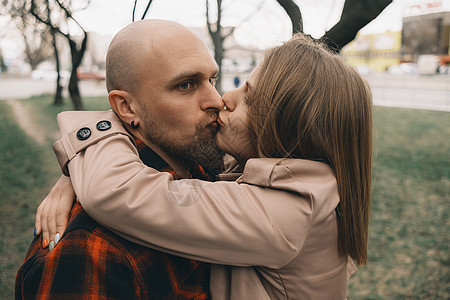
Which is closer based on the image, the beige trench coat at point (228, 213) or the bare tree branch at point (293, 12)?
the beige trench coat at point (228, 213)

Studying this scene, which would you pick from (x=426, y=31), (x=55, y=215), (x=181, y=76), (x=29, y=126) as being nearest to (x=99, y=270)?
(x=55, y=215)

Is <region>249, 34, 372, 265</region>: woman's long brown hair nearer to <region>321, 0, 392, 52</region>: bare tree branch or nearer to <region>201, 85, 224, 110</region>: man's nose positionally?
<region>201, 85, 224, 110</region>: man's nose

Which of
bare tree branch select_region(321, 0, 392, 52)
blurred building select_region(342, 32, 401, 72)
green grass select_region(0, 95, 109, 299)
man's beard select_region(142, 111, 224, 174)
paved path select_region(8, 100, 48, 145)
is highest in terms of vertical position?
bare tree branch select_region(321, 0, 392, 52)

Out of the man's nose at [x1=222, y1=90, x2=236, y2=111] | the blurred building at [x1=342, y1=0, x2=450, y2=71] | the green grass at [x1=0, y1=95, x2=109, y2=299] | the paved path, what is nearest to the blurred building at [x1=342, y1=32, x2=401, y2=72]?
the blurred building at [x1=342, y1=0, x2=450, y2=71]

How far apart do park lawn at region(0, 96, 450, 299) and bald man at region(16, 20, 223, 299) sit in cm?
188

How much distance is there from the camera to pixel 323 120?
1.67 meters

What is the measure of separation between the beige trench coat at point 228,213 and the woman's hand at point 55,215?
Result: 0.47ft

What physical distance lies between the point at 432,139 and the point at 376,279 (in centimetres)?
808

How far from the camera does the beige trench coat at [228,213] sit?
138cm

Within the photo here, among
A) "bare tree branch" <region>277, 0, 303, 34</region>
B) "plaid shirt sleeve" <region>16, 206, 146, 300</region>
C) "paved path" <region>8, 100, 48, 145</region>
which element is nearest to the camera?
"plaid shirt sleeve" <region>16, 206, 146, 300</region>

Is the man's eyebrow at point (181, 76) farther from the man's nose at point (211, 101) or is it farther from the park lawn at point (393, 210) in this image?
the park lawn at point (393, 210)

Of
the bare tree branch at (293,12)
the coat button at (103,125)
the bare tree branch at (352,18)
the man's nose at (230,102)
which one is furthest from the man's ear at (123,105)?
the bare tree branch at (293,12)

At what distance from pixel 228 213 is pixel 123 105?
34.0 inches

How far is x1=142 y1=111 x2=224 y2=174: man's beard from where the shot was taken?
75.7 inches
